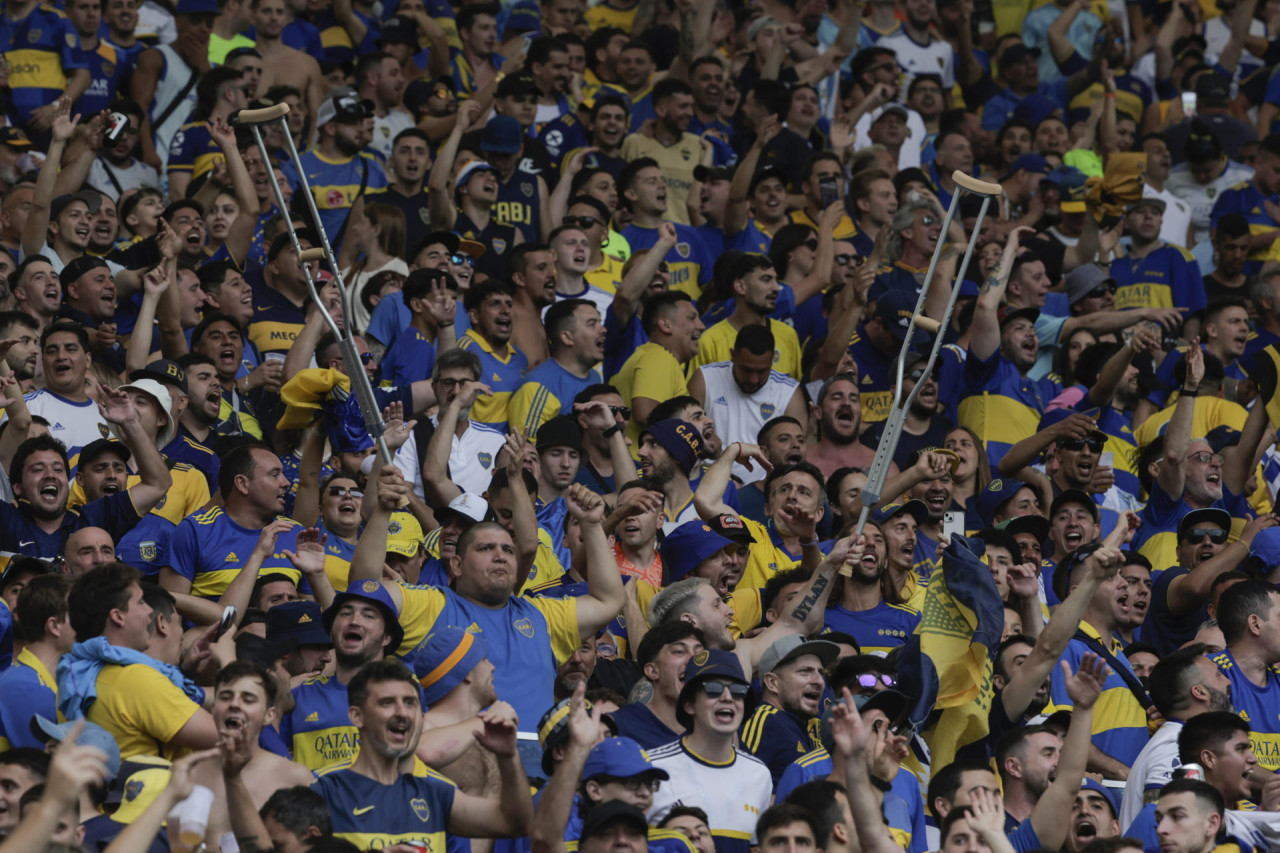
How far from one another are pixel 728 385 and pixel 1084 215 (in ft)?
15.9

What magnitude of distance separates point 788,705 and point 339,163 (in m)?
6.25

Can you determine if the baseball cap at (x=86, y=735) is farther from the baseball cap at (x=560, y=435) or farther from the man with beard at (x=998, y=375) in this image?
the man with beard at (x=998, y=375)


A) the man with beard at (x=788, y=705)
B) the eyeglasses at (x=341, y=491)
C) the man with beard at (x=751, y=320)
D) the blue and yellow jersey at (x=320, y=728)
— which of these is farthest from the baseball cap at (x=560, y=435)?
the blue and yellow jersey at (x=320, y=728)

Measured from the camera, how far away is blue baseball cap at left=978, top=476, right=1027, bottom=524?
11109mm

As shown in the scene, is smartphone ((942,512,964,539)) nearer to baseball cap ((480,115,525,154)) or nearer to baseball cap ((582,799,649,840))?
baseball cap ((582,799,649,840))

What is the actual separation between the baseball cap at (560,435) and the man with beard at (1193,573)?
322 cm

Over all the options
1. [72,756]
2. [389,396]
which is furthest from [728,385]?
[72,756]

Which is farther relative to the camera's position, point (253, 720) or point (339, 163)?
point (339, 163)

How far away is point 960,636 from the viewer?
8.43 meters

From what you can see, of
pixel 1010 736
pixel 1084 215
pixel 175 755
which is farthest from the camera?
pixel 1084 215

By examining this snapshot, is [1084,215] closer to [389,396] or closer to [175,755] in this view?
[389,396]

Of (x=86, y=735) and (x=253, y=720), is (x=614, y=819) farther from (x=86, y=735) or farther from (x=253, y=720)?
(x=86, y=735)

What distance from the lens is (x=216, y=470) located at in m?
9.89

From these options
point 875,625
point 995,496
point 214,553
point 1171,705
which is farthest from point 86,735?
point 995,496
